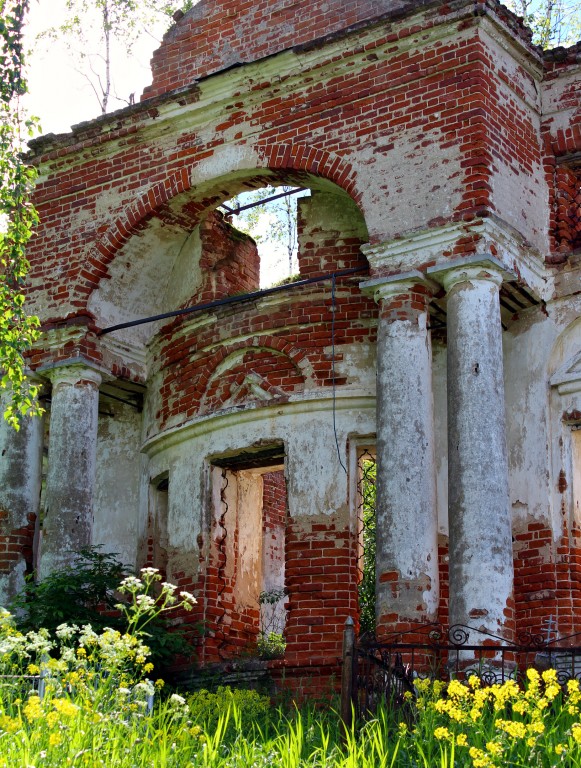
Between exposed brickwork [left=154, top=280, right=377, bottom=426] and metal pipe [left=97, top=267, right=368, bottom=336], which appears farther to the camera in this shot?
exposed brickwork [left=154, top=280, right=377, bottom=426]

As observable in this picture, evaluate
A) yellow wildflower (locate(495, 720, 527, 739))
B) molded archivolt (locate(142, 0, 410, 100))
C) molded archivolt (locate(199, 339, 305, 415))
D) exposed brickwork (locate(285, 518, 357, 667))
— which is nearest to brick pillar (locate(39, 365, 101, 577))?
molded archivolt (locate(199, 339, 305, 415))

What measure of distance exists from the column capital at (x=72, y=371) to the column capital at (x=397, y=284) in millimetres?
3216

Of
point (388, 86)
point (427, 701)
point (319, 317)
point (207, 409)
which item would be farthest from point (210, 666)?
point (388, 86)

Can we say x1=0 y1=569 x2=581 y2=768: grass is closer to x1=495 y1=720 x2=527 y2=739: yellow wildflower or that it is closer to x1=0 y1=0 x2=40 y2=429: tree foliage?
x1=495 y1=720 x2=527 y2=739: yellow wildflower

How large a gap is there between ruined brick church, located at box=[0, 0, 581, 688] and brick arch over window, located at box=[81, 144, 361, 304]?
0.08 ft

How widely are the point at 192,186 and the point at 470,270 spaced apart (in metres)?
3.35

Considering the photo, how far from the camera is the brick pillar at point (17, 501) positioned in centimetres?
1230

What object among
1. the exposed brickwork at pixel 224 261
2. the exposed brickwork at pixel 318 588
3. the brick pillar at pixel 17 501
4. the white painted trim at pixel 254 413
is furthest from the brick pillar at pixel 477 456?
the brick pillar at pixel 17 501

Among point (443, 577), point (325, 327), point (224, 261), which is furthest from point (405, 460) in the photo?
point (224, 261)

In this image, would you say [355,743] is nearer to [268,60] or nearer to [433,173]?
[433,173]

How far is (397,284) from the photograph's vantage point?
10.5 metres

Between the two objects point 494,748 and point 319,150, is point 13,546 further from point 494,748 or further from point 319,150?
point 494,748

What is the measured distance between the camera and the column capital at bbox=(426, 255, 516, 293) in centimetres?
1013

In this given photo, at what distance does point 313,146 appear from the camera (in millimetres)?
11477
